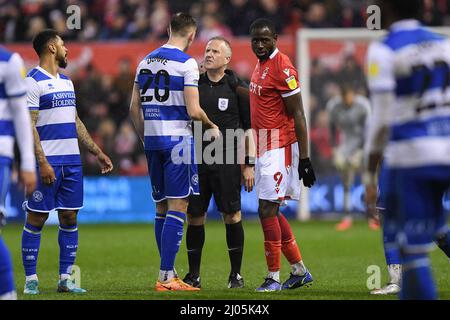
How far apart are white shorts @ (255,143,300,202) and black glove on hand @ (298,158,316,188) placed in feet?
0.77

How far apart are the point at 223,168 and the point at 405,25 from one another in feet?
14.0

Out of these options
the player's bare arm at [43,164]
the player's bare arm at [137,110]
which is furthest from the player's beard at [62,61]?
the player's bare arm at [43,164]

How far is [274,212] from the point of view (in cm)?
948

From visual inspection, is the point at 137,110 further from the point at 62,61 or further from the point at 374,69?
the point at 374,69

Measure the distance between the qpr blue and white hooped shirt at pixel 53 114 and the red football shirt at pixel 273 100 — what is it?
1754 mm

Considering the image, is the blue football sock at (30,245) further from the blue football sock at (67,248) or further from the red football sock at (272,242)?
the red football sock at (272,242)

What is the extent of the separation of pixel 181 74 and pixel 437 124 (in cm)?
361

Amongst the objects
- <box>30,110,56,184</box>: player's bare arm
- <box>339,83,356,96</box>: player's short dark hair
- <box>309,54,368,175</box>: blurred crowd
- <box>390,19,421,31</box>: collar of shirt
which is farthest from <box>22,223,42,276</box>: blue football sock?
<box>309,54,368,175</box>: blurred crowd

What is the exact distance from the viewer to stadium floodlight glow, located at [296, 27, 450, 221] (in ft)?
64.8

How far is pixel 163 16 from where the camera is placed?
893 inches

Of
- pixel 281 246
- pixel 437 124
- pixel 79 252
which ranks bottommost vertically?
pixel 79 252

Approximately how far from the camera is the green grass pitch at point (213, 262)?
29.8 feet
